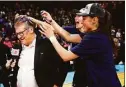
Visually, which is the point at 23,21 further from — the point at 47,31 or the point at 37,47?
the point at 47,31

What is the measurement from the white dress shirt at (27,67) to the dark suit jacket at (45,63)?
0.11 ft

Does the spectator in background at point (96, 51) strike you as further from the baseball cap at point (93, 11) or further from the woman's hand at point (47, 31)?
the woman's hand at point (47, 31)

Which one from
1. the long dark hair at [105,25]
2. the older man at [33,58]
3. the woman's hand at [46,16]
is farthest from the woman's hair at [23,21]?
the long dark hair at [105,25]

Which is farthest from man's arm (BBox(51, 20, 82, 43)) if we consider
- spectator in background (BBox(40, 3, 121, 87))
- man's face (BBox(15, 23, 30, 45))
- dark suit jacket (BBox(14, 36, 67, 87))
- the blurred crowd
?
the blurred crowd

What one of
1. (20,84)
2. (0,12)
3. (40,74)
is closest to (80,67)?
(40,74)

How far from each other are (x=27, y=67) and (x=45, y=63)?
5.9 inches

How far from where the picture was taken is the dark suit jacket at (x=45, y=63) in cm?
284

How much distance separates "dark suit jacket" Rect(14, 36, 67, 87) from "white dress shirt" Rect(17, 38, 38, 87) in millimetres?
33

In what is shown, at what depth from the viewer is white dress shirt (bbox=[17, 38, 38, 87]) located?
2826mm

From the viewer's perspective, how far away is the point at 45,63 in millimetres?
2885

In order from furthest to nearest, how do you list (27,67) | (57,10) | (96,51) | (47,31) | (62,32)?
(57,10) < (62,32) < (27,67) < (47,31) < (96,51)

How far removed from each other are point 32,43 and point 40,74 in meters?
0.25

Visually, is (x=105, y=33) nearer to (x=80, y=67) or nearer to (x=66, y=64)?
(x=80, y=67)

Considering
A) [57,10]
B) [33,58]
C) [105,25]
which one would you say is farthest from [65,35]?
[57,10]
